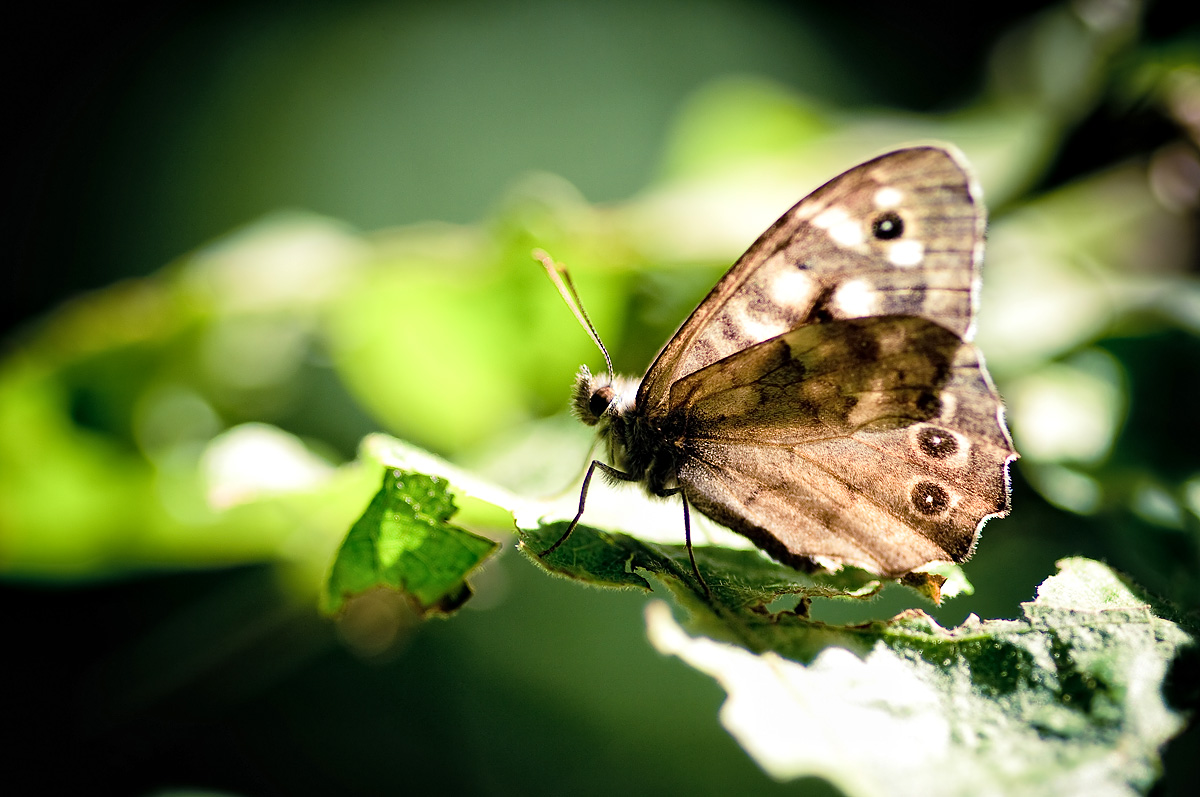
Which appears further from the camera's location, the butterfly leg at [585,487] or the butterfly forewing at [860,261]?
the butterfly forewing at [860,261]

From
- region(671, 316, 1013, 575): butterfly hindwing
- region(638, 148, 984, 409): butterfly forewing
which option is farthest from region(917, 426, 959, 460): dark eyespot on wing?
region(638, 148, 984, 409): butterfly forewing

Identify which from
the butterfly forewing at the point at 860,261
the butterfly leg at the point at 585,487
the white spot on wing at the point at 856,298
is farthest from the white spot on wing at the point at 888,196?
the butterfly leg at the point at 585,487

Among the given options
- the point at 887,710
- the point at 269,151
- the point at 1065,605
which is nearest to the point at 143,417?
the point at 887,710

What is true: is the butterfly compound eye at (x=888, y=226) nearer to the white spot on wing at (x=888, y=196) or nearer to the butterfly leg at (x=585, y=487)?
the white spot on wing at (x=888, y=196)

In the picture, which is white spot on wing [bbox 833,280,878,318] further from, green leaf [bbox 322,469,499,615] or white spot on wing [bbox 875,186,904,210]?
green leaf [bbox 322,469,499,615]

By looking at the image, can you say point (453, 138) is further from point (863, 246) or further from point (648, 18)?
point (863, 246)

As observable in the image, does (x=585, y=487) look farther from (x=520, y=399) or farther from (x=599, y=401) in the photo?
(x=520, y=399)

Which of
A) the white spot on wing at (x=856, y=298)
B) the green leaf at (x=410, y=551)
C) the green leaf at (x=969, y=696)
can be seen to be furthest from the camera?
the white spot on wing at (x=856, y=298)
